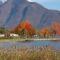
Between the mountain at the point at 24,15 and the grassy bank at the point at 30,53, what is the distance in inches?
150

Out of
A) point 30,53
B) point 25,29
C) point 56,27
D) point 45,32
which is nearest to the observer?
point 30,53

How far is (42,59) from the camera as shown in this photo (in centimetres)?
666

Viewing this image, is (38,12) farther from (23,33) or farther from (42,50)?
(42,50)

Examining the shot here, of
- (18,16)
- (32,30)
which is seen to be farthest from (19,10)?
(32,30)

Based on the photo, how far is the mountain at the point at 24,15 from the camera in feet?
36.1

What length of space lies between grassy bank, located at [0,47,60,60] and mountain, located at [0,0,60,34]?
3.82 m

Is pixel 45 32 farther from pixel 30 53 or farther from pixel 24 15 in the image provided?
pixel 30 53

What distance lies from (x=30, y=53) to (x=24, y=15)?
5.20 m

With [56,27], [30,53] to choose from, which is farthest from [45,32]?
[30,53]

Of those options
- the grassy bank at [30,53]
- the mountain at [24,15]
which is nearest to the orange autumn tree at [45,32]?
the mountain at [24,15]

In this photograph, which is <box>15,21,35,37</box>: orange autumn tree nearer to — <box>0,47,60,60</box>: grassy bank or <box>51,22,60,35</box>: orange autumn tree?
<box>51,22,60,35</box>: orange autumn tree

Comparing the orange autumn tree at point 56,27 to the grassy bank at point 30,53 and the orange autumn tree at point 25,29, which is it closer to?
the orange autumn tree at point 25,29

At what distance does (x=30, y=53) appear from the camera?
6.71 meters

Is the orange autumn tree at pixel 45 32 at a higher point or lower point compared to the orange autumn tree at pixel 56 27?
lower
